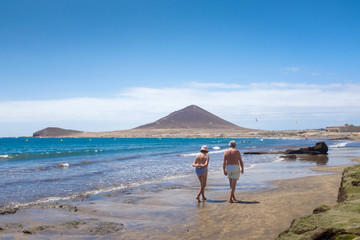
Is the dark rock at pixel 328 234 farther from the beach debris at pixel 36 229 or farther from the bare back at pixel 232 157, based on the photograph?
the beach debris at pixel 36 229

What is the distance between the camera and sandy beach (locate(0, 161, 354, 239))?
6746mm

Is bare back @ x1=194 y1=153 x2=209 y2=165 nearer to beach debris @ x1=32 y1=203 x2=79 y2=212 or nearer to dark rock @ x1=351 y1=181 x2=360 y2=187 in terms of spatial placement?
beach debris @ x1=32 y1=203 x2=79 y2=212

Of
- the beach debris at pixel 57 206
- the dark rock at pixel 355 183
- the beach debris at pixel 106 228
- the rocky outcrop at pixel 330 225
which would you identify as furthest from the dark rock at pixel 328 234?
the beach debris at pixel 57 206

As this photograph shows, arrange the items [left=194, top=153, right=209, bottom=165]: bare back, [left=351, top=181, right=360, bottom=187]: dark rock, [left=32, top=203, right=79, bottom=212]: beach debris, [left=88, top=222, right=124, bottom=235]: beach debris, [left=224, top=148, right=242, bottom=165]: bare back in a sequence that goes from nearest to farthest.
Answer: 1. [left=88, top=222, right=124, bottom=235]: beach debris
2. [left=351, top=181, right=360, bottom=187]: dark rock
3. [left=32, top=203, right=79, bottom=212]: beach debris
4. [left=224, top=148, right=242, bottom=165]: bare back
5. [left=194, top=153, right=209, bottom=165]: bare back

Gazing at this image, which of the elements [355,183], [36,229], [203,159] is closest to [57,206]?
[36,229]

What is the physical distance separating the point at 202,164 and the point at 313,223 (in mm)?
5769

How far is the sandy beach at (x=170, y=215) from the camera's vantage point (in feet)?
22.1

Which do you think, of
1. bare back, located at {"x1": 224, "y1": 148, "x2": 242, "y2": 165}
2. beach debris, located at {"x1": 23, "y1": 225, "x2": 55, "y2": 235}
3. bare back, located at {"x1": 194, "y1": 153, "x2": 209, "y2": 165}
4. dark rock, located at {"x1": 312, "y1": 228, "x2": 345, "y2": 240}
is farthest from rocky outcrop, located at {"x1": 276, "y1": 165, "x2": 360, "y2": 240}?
beach debris, located at {"x1": 23, "y1": 225, "x2": 55, "y2": 235}

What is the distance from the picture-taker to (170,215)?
329 inches

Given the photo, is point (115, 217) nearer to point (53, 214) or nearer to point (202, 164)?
point (53, 214)

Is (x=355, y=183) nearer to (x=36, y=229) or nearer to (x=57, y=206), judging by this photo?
(x=36, y=229)

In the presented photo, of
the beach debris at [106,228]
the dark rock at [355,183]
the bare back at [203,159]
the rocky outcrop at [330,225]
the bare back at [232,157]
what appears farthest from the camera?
the bare back at [203,159]

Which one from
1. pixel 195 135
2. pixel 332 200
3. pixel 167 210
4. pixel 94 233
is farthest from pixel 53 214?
pixel 195 135

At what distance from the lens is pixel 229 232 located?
6.50 meters
